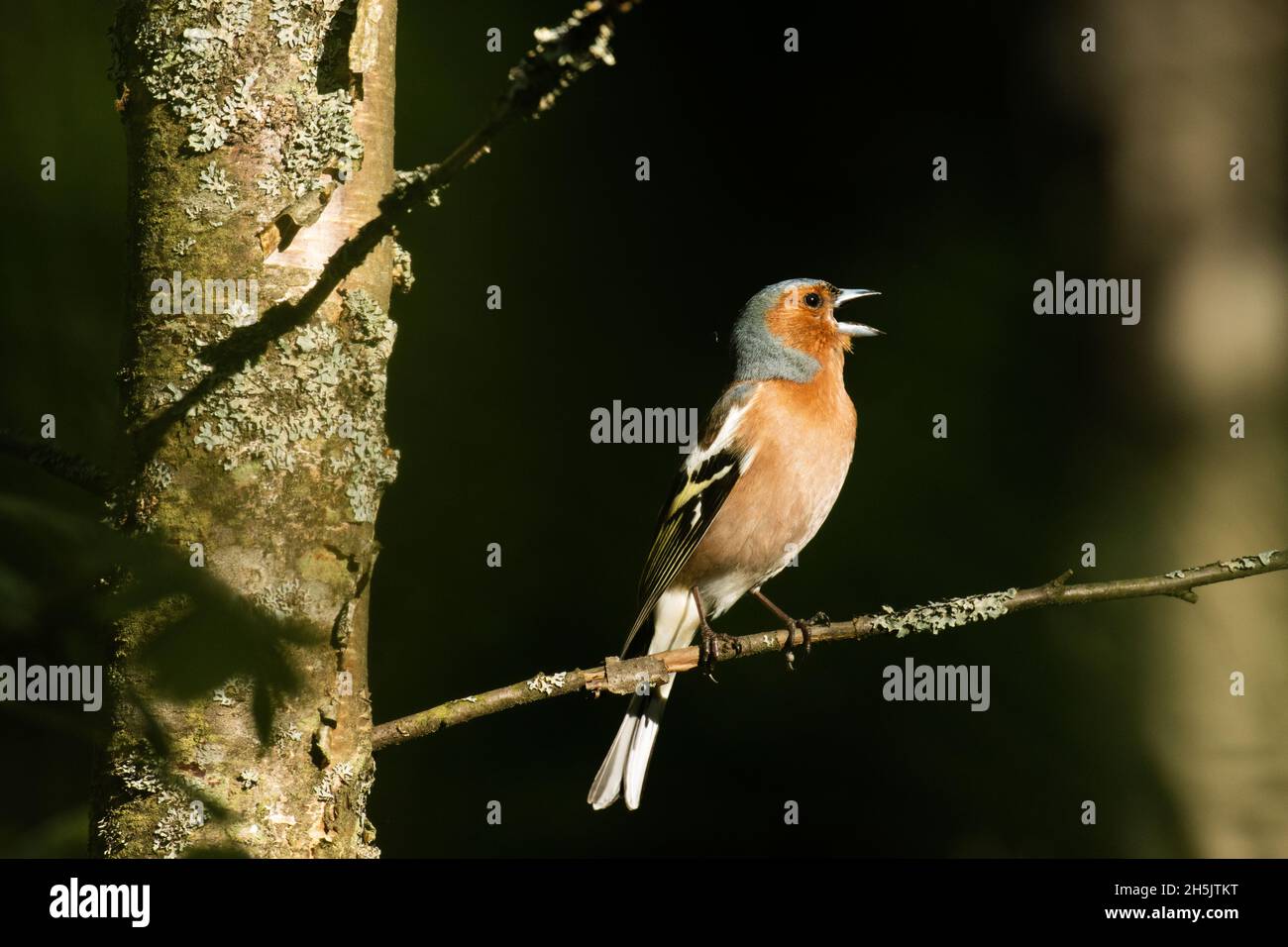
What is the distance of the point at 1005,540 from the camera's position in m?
5.33

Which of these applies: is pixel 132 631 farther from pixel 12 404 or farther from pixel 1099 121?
pixel 1099 121

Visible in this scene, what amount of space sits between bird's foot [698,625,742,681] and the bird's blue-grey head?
3.20ft

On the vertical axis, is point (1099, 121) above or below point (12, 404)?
above

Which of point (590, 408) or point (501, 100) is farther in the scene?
point (590, 408)

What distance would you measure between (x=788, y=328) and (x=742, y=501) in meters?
0.77

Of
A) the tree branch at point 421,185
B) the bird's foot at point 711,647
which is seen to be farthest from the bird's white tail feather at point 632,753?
the tree branch at point 421,185

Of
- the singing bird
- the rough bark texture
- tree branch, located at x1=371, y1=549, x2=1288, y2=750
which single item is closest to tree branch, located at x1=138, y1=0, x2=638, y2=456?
the rough bark texture

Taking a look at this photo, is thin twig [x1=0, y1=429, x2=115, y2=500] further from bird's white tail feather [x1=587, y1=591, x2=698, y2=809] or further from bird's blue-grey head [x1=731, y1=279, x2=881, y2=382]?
bird's blue-grey head [x1=731, y1=279, x2=881, y2=382]

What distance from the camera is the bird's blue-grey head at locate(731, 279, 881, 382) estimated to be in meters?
4.39

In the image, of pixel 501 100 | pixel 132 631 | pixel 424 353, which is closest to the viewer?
pixel 501 100

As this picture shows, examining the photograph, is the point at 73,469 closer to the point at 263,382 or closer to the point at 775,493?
the point at 263,382

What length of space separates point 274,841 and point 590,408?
429 centimetres

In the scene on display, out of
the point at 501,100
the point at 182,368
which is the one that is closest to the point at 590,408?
the point at 182,368

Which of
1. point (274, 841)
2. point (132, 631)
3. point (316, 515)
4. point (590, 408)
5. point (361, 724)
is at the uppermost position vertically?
point (590, 408)
